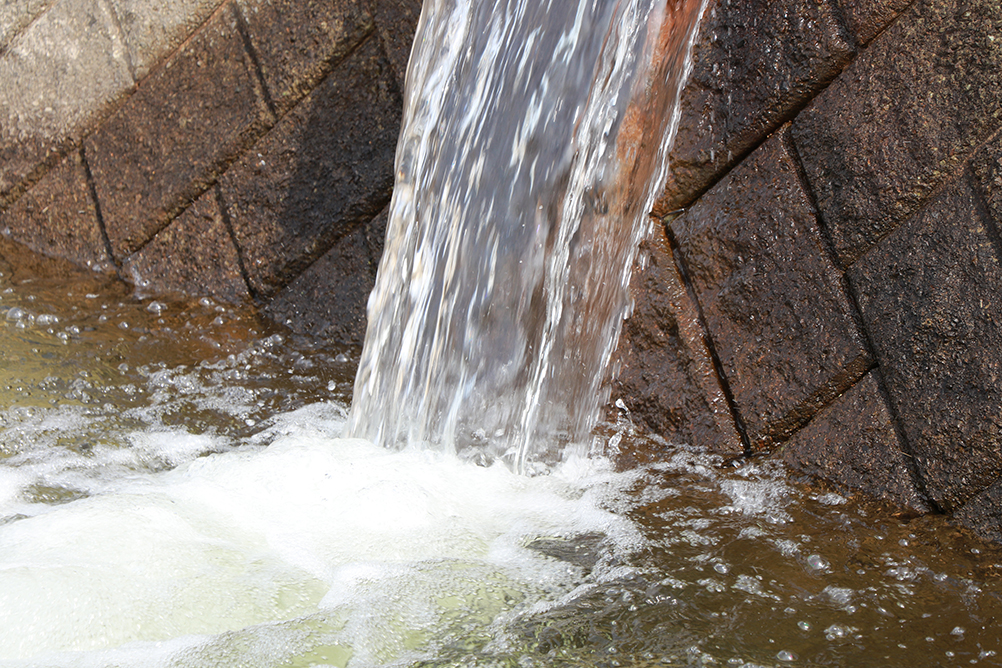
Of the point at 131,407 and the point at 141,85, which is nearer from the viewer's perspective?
the point at 131,407

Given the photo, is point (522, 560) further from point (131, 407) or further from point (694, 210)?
point (131, 407)

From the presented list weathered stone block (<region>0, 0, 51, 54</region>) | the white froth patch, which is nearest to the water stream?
the white froth patch

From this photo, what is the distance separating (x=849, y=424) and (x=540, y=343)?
802mm

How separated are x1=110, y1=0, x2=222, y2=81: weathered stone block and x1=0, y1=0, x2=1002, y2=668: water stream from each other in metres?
0.95

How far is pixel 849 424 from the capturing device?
1.97 meters

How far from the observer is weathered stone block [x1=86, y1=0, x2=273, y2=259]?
3.17 metres

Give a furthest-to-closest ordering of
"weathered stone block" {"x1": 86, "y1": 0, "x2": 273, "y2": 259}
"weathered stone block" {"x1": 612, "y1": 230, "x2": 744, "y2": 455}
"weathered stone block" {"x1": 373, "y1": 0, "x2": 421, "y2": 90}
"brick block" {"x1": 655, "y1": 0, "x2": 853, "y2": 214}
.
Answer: "weathered stone block" {"x1": 86, "y1": 0, "x2": 273, "y2": 259} < "weathered stone block" {"x1": 373, "y1": 0, "x2": 421, "y2": 90} < "weathered stone block" {"x1": 612, "y1": 230, "x2": 744, "y2": 455} < "brick block" {"x1": 655, "y1": 0, "x2": 853, "y2": 214}

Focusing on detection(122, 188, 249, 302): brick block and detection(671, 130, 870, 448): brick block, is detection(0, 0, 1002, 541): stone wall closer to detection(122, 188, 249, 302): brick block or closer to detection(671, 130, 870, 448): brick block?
detection(671, 130, 870, 448): brick block

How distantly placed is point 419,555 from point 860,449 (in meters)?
1.04

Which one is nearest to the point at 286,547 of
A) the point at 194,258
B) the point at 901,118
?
the point at 901,118

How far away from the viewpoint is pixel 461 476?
212 cm

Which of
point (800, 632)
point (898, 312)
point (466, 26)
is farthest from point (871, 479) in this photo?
point (466, 26)

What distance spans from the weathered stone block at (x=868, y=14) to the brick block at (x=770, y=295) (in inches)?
11.4

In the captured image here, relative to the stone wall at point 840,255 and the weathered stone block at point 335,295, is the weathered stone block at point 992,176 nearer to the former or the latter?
the stone wall at point 840,255
